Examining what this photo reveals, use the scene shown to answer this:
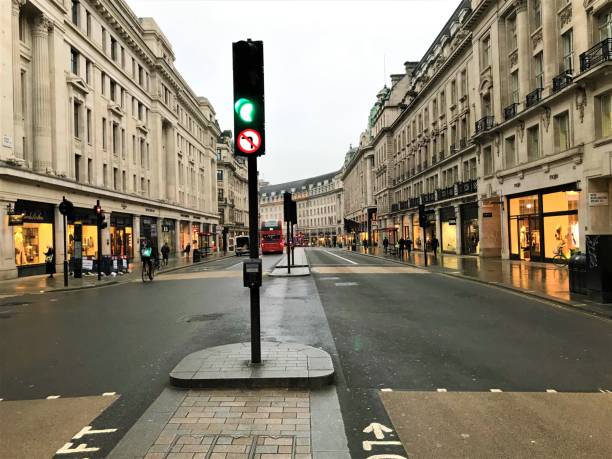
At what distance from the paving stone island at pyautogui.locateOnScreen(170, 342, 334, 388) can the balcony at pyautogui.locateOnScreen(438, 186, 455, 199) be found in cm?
3607

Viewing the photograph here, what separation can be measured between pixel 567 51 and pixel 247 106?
Result: 78.9ft

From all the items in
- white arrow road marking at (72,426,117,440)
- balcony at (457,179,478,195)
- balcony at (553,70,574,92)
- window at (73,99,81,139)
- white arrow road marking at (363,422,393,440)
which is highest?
window at (73,99,81,139)

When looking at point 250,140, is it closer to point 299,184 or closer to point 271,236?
point 271,236

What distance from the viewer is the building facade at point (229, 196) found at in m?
87.6

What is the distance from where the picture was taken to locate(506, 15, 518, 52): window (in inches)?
1113

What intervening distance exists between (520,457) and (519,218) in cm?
2771

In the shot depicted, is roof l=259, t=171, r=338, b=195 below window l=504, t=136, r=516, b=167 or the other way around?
the other way around

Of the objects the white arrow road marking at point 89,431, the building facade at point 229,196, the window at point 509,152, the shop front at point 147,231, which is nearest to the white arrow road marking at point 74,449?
the white arrow road marking at point 89,431

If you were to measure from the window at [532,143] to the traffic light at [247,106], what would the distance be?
25.2 meters

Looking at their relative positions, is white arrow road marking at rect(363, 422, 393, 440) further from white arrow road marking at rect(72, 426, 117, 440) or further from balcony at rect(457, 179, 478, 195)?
balcony at rect(457, 179, 478, 195)

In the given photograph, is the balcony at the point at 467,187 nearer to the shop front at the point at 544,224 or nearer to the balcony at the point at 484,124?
the balcony at the point at 484,124

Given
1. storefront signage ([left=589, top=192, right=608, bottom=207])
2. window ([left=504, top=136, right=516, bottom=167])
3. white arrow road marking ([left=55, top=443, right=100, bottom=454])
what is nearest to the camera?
white arrow road marking ([left=55, top=443, right=100, bottom=454])

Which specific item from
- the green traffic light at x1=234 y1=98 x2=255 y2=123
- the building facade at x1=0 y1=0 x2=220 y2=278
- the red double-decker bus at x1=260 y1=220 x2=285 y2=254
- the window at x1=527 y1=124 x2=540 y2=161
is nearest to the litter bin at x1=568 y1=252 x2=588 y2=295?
the green traffic light at x1=234 y1=98 x2=255 y2=123

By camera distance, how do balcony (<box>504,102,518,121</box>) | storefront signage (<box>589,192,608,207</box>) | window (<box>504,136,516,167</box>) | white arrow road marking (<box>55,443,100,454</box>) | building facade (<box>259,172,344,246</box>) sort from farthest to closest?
building facade (<box>259,172,344,246</box>), window (<box>504,136,516,167</box>), balcony (<box>504,102,518,121</box>), storefront signage (<box>589,192,608,207</box>), white arrow road marking (<box>55,443,100,454</box>)
